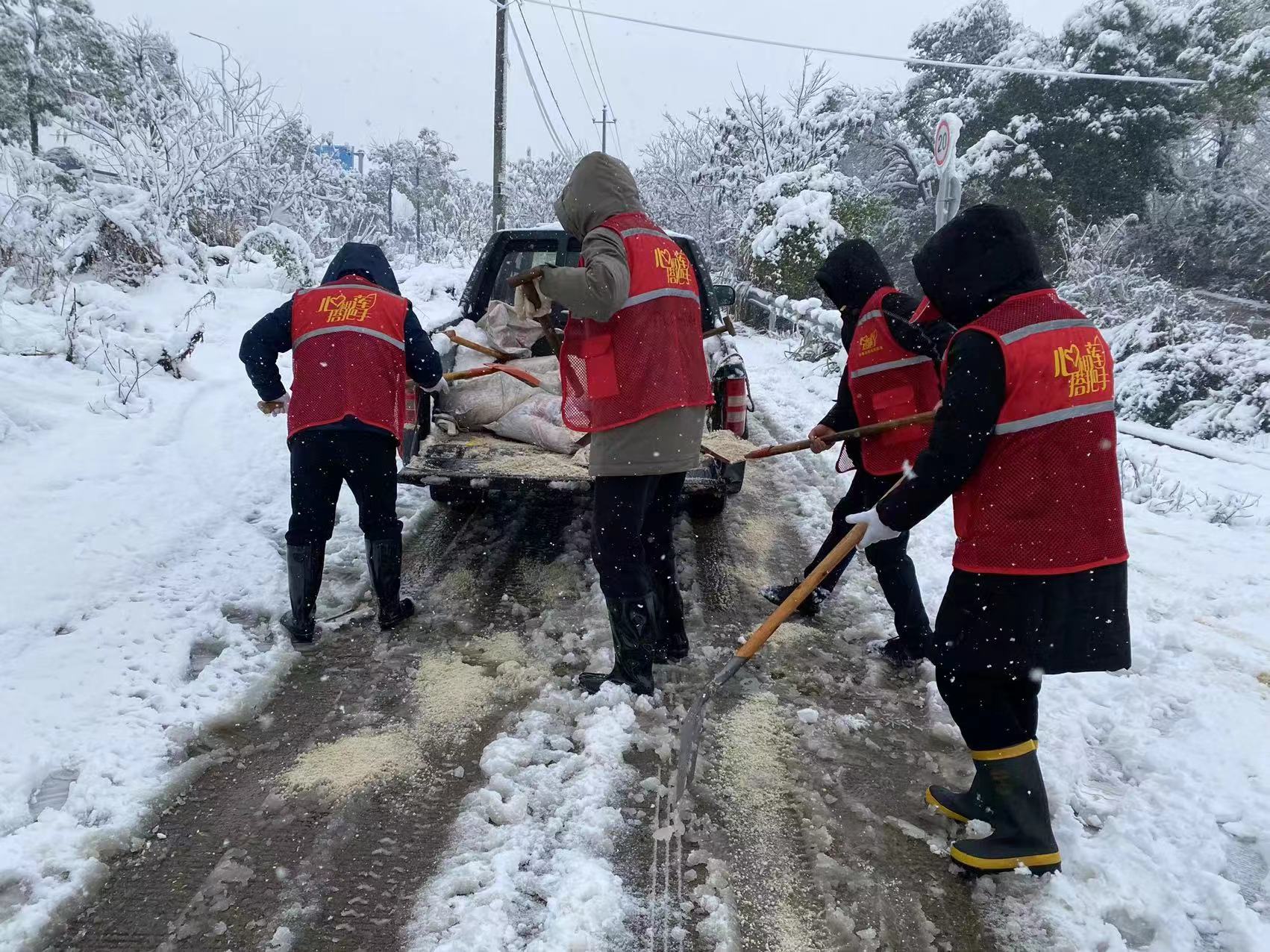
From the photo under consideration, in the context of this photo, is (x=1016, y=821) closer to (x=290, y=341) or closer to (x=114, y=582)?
(x=290, y=341)

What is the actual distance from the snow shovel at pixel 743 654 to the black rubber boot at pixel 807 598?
118 centimetres

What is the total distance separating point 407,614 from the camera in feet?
12.2

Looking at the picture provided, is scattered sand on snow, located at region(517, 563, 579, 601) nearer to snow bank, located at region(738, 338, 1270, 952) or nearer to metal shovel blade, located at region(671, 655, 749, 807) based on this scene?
metal shovel blade, located at region(671, 655, 749, 807)

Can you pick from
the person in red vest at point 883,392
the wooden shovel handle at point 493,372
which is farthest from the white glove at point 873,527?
the wooden shovel handle at point 493,372

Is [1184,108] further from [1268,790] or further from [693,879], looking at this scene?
[693,879]

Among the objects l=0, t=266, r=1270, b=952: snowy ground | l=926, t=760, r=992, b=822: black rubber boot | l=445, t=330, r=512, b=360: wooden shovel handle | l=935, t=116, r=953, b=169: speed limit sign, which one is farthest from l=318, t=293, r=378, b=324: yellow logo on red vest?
l=935, t=116, r=953, b=169: speed limit sign

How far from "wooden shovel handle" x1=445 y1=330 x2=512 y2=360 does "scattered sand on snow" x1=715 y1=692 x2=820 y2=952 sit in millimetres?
2901

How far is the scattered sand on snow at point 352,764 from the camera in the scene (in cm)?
253

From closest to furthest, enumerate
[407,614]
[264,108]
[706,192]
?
[407,614]
[264,108]
[706,192]

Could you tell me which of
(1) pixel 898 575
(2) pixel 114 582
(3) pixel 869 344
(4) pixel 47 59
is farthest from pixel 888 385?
(4) pixel 47 59

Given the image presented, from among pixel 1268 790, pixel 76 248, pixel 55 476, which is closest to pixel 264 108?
pixel 76 248

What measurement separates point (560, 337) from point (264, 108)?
45.6ft

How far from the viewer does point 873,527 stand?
2332mm

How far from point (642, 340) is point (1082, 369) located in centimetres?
138
